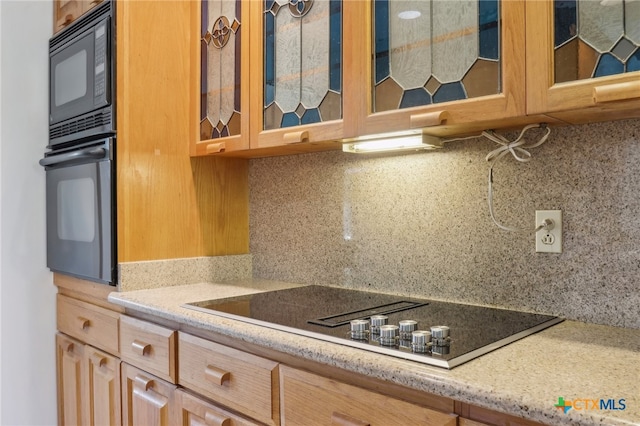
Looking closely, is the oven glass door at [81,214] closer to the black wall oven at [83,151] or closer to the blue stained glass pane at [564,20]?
the black wall oven at [83,151]

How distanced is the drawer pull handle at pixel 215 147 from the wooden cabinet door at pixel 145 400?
0.76 meters

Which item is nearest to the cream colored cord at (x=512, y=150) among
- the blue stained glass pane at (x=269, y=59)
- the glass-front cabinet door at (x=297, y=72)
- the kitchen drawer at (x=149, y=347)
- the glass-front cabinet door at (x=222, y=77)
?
the glass-front cabinet door at (x=297, y=72)

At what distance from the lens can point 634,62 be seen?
35.6 inches

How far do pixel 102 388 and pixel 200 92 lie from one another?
3.65ft

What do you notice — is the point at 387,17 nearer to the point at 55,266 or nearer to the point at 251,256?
the point at 251,256

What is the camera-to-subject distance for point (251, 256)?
2.03 m

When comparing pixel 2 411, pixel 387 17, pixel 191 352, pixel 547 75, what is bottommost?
pixel 2 411

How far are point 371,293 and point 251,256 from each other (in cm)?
63

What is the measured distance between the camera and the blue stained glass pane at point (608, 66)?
3.03ft

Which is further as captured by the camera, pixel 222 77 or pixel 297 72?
pixel 222 77

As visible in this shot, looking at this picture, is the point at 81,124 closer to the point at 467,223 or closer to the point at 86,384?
the point at 86,384

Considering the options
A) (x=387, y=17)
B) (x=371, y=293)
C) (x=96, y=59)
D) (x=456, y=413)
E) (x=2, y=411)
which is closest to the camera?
(x=456, y=413)

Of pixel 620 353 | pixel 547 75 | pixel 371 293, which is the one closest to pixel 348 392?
pixel 620 353

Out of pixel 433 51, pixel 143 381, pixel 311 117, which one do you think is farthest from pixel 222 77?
pixel 143 381
